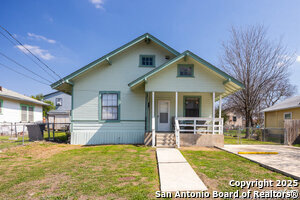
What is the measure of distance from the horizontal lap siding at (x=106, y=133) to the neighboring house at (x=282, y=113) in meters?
14.5

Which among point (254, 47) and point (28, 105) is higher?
point (254, 47)

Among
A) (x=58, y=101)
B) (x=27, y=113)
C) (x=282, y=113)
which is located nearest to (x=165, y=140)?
(x=282, y=113)

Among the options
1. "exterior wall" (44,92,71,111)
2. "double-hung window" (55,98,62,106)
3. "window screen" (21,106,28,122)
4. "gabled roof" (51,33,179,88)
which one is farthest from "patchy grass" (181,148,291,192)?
"double-hung window" (55,98,62,106)

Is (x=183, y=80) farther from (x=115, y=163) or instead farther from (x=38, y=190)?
(x=38, y=190)

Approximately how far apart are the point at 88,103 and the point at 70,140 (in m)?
2.68

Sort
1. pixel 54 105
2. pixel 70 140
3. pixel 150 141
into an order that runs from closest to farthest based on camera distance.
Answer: pixel 150 141
pixel 70 140
pixel 54 105

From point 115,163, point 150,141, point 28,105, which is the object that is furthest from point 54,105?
point 115,163

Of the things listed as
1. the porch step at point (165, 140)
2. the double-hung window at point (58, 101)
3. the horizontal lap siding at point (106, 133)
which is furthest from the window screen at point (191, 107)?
the double-hung window at point (58, 101)

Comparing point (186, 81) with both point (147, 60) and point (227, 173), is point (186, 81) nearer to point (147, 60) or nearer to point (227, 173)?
point (147, 60)

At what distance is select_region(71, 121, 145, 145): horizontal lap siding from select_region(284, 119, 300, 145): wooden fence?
1028cm

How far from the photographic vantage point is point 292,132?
12.0m

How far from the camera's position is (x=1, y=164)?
602 centimetres

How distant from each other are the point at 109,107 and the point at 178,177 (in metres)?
7.65

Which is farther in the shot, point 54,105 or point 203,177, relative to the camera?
point 54,105
